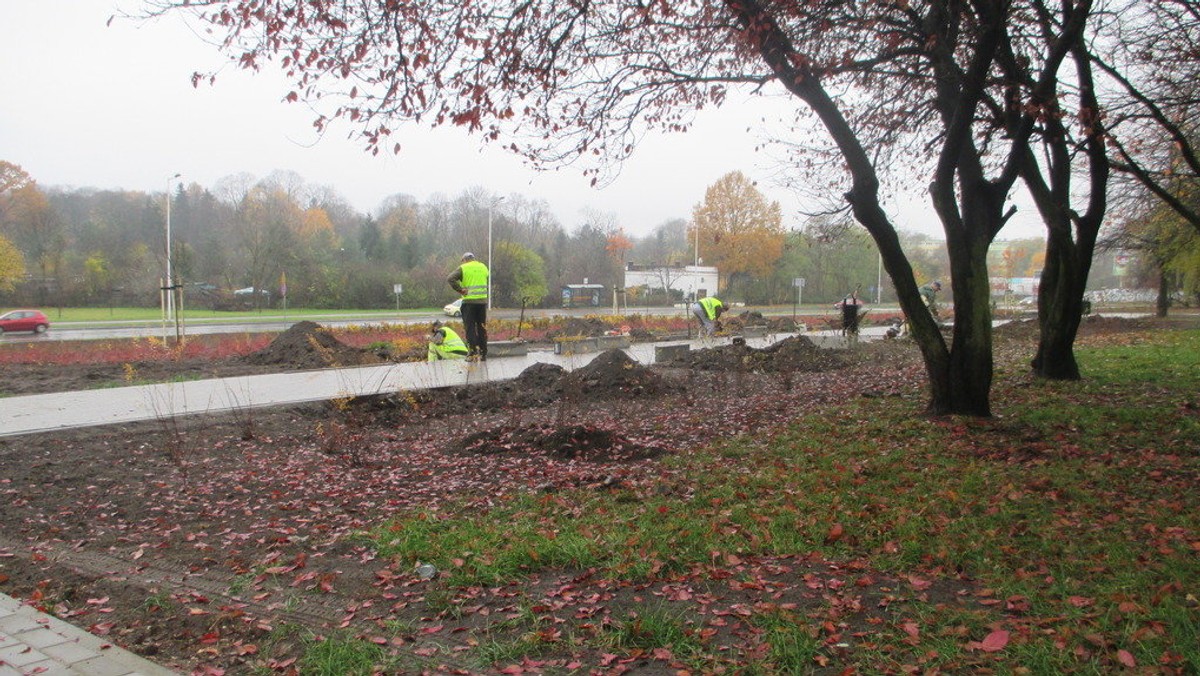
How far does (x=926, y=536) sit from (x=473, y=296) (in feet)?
34.6

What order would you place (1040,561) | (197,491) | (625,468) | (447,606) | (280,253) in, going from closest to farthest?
1. (447,606)
2. (1040,561)
3. (197,491)
4. (625,468)
5. (280,253)

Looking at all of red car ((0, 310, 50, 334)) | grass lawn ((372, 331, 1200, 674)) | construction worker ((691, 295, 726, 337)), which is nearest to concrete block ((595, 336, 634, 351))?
construction worker ((691, 295, 726, 337))

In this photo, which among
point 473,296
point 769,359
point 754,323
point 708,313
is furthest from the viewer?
point 754,323

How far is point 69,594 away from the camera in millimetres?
4234

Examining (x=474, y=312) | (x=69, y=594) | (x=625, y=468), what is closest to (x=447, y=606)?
(x=69, y=594)

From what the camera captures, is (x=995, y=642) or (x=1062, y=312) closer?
(x=995, y=642)

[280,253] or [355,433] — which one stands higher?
[280,253]

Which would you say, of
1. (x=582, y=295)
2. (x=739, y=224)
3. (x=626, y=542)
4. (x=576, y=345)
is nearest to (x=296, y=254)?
(x=582, y=295)

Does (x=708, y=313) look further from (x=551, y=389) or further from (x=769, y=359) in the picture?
(x=551, y=389)

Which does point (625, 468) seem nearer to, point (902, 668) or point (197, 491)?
point (197, 491)

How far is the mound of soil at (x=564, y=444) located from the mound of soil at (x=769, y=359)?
21.5ft

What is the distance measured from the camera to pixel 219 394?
1048 cm

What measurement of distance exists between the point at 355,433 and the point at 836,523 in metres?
5.09

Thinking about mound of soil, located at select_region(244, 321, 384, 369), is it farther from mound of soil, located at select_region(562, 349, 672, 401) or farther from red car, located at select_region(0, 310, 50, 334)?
red car, located at select_region(0, 310, 50, 334)
